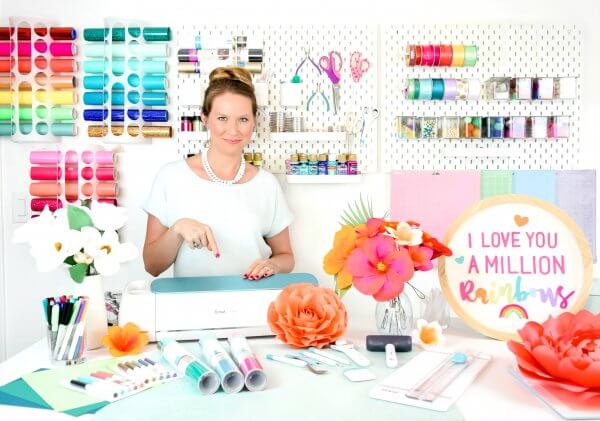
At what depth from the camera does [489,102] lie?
2660 mm

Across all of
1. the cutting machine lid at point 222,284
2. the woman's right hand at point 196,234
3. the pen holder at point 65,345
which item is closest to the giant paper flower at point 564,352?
the cutting machine lid at point 222,284

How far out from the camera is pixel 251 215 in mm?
2299

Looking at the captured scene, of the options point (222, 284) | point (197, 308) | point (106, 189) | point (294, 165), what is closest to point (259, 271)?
point (222, 284)

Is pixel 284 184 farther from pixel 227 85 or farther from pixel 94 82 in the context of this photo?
pixel 94 82

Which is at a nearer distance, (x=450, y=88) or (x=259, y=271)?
(x=259, y=271)

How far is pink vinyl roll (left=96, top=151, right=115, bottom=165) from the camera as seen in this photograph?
2.55 meters

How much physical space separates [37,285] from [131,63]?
1079 millimetres

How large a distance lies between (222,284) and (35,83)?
1.55m

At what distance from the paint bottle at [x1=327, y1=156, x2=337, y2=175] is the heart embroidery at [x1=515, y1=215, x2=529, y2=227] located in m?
1.10

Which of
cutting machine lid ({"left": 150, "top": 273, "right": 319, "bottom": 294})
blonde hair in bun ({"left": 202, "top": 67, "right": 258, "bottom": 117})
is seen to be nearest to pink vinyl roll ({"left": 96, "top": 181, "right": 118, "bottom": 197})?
blonde hair in bun ({"left": 202, "top": 67, "right": 258, "bottom": 117})

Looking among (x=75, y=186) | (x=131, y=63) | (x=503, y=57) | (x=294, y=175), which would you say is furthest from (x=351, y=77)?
(x=75, y=186)

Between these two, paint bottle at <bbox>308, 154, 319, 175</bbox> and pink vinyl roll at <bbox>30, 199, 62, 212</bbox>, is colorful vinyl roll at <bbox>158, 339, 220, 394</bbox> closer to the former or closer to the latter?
paint bottle at <bbox>308, 154, 319, 175</bbox>

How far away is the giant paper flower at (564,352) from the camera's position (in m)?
1.07

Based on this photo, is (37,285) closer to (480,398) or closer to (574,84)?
(480,398)
